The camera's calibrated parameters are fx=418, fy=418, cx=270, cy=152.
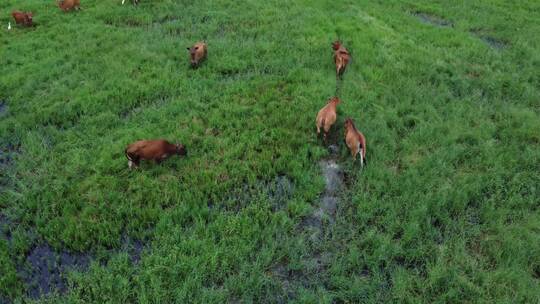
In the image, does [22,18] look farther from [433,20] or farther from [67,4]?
[433,20]

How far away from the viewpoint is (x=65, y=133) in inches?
347

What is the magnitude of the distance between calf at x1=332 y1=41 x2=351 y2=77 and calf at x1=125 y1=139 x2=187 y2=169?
5122 millimetres

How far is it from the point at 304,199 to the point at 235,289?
82.5 inches

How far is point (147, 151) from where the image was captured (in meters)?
7.72

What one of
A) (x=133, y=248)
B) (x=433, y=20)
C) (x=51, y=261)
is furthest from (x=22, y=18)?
(x=433, y=20)

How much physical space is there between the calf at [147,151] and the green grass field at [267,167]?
0.67 feet

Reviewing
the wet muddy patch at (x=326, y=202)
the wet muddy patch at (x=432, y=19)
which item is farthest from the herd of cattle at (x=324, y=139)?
the wet muddy patch at (x=432, y=19)

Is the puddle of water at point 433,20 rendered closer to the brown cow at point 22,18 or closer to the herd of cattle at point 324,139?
the herd of cattle at point 324,139

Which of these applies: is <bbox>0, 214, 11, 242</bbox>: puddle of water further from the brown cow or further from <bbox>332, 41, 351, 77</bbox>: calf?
the brown cow

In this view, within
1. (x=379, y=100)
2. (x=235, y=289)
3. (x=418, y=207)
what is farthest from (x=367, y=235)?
(x=379, y=100)

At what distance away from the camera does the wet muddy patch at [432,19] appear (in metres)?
15.1

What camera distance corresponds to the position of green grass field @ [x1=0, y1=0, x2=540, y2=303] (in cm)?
597

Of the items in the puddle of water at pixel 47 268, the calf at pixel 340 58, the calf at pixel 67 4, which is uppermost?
the calf at pixel 67 4

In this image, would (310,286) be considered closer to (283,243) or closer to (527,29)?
(283,243)
